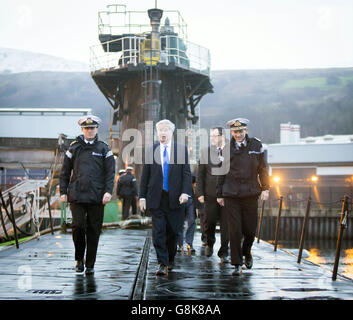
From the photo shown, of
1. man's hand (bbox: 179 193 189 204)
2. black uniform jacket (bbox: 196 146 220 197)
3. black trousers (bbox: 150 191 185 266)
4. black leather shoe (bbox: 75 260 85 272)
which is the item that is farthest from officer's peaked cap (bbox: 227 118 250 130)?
black leather shoe (bbox: 75 260 85 272)

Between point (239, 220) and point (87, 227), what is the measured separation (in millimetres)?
2002

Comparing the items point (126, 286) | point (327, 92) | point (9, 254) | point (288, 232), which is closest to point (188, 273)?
point (126, 286)

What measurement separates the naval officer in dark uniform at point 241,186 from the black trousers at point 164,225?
2.24ft

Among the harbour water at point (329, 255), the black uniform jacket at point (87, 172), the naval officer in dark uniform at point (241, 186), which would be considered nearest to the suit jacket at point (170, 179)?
the black uniform jacket at point (87, 172)

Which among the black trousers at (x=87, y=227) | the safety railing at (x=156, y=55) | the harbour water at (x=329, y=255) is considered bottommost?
the harbour water at (x=329, y=255)

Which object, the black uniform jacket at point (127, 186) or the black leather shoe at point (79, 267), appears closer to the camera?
the black leather shoe at point (79, 267)

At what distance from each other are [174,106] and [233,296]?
22.2 m

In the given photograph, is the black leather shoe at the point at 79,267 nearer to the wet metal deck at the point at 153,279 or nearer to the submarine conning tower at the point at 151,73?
the wet metal deck at the point at 153,279

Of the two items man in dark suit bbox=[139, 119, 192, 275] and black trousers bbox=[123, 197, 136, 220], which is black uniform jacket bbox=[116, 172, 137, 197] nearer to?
black trousers bbox=[123, 197, 136, 220]

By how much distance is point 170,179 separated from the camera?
693cm

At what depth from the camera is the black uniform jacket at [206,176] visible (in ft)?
28.5

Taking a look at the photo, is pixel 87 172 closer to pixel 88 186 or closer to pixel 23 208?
pixel 88 186
